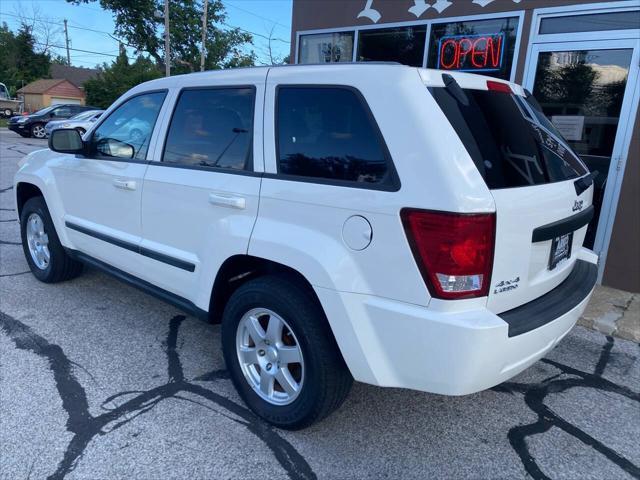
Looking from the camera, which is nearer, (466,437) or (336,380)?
(336,380)

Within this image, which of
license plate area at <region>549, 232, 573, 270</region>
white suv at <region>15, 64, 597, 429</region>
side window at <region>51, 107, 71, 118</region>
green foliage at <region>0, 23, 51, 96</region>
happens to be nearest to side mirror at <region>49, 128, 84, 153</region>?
white suv at <region>15, 64, 597, 429</region>

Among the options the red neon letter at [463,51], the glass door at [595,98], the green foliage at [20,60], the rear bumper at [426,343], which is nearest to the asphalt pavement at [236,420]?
the rear bumper at [426,343]

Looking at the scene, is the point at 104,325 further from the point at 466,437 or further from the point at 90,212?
the point at 466,437

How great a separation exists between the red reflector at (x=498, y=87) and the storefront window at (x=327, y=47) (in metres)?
5.00

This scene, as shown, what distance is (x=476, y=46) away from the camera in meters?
6.17

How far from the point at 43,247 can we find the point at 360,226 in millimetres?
3788

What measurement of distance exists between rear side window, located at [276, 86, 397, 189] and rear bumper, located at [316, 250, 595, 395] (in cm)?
57

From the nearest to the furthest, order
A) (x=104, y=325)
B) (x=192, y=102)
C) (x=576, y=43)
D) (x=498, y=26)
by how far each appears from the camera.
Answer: (x=192, y=102) < (x=104, y=325) < (x=576, y=43) < (x=498, y=26)

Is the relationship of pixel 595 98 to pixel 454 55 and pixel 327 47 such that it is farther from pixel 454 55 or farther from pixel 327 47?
pixel 327 47

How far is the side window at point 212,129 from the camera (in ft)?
9.32

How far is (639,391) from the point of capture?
3.39 m

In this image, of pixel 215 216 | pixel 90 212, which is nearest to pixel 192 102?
pixel 215 216

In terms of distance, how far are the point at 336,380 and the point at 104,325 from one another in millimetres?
2313

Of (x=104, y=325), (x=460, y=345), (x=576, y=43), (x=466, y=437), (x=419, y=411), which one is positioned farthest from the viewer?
(x=576, y=43)
